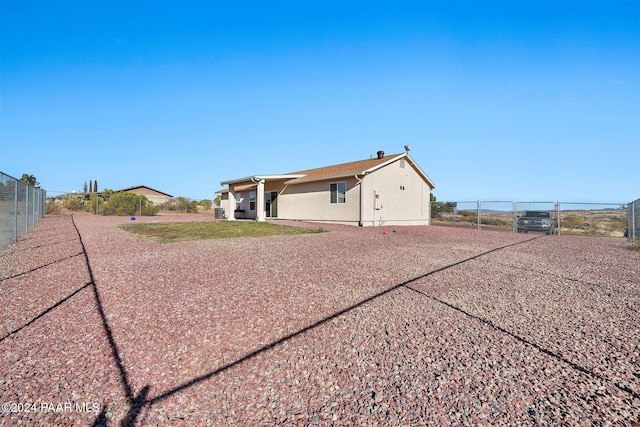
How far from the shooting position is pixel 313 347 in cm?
302

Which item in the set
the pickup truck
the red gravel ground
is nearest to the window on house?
the pickup truck

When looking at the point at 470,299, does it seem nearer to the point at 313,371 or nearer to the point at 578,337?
the point at 578,337

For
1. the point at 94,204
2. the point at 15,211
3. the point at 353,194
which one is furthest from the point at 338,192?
the point at 94,204

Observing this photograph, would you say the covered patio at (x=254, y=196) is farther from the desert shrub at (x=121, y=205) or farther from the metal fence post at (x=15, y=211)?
the metal fence post at (x=15, y=211)

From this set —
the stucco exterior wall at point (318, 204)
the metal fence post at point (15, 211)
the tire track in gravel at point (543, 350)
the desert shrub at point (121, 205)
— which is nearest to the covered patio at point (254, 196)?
the stucco exterior wall at point (318, 204)

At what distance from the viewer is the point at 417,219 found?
1994cm

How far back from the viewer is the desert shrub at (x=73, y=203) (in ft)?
92.8

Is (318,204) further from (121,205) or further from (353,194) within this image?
(121,205)

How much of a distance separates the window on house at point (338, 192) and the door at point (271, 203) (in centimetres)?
538

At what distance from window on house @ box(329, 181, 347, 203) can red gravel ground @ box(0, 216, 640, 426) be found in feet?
38.1

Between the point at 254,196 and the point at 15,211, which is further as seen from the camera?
the point at 254,196

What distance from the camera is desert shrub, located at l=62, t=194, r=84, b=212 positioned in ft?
92.8

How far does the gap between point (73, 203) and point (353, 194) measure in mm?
27242

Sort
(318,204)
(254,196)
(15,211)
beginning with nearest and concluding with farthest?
(15,211) < (318,204) < (254,196)
